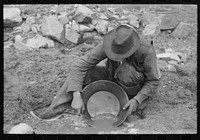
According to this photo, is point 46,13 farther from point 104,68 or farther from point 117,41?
point 117,41

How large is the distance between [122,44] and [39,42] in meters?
2.62

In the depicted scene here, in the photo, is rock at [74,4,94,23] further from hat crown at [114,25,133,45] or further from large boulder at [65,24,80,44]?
hat crown at [114,25,133,45]

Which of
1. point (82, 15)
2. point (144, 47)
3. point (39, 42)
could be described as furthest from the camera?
point (82, 15)

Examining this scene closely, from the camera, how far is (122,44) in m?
3.34

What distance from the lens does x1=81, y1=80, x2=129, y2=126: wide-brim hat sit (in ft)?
12.4

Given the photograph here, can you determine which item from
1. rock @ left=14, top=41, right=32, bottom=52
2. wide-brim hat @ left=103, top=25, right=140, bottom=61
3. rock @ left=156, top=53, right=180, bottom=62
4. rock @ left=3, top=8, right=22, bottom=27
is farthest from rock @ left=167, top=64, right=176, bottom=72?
rock @ left=3, top=8, right=22, bottom=27

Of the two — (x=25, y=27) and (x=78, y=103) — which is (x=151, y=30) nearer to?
(x=25, y=27)

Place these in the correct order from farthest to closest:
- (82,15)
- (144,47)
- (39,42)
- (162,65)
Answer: (82,15)
(39,42)
(162,65)
(144,47)

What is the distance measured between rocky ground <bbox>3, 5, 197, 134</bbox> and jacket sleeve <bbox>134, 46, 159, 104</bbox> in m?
0.34

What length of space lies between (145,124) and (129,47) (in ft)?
3.07

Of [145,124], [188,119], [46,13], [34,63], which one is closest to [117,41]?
[145,124]

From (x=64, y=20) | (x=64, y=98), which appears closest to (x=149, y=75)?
(x=64, y=98)

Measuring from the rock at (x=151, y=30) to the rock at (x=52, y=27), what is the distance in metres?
1.63

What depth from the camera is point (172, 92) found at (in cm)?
452
